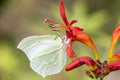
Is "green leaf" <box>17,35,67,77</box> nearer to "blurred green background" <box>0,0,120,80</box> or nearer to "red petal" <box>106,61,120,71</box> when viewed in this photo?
"red petal" <box>106,61,120,71</box>

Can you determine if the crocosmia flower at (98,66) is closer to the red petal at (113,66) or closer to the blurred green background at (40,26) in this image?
the red petal at (113,66)

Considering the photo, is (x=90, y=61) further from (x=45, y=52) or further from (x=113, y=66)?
(x=45, y=52)

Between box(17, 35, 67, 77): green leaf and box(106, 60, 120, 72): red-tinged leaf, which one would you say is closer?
box(106, 60, 120, 72): red-tinged leaf

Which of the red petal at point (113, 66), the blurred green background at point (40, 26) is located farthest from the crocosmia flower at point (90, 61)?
the blurred green background at point (40, 26)

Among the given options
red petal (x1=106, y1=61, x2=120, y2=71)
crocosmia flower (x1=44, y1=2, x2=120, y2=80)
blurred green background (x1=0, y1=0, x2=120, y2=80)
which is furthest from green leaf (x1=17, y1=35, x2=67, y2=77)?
blurred green background (x1=0, y1=0, x2=120, y2=80)

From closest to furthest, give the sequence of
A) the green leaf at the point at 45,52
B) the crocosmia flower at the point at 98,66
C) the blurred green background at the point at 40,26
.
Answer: the crocosmia flower at the point at 98,66, the green leaf at the point at 45,52, the blurred green background at the point at 40,26

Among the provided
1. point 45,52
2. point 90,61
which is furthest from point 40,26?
point 90,61
